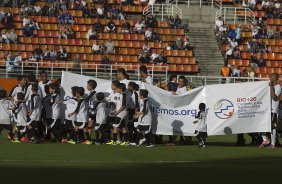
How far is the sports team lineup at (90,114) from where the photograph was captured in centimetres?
2211

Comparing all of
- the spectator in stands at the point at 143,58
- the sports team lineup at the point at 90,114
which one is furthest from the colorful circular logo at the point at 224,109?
the spectator in stands at the point at 143,58

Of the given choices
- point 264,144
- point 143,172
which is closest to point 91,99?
point 264,144

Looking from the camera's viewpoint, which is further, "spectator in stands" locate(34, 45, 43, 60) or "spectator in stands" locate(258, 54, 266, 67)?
"spectator in stands" locate(258, 54, 266, 67)

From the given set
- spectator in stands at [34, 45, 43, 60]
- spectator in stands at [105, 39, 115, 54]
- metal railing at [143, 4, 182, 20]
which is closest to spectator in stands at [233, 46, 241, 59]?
metal railing at [143, 4, 182, 20]

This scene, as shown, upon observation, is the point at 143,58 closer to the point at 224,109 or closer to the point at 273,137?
the point at 224,109

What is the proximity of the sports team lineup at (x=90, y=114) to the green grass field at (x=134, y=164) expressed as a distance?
2.14 feet

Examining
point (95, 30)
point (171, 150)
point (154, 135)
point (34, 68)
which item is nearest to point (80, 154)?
point (171, 150)

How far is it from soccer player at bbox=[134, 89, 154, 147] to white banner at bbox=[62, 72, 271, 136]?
92cm

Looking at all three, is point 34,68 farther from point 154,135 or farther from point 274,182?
point 274,182

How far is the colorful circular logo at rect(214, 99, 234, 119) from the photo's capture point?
23453mm

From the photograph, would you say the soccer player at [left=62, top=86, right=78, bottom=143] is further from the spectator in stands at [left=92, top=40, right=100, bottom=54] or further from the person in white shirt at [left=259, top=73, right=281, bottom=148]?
the spectator in stands at [left=92, top=40, right=100, bottom=54]

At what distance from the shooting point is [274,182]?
14.7m

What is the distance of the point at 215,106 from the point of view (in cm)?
2350

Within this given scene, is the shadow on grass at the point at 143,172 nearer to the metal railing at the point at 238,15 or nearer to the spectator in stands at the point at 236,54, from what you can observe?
the spectator in stands at the point at 236,54
